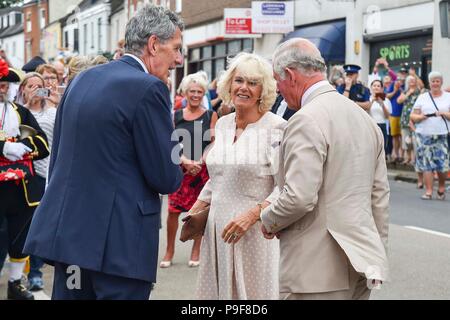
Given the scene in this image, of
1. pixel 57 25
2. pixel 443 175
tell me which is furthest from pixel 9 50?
pixel 443 175

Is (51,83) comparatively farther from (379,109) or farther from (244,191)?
(379,109)

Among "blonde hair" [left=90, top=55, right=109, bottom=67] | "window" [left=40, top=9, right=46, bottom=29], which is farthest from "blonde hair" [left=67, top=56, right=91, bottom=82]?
"window" [left=40, top=9, right=46, bottom=29]

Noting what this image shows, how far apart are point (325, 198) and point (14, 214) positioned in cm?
361

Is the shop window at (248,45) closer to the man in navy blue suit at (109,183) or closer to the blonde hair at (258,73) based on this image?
the blonde hair at (258,73)

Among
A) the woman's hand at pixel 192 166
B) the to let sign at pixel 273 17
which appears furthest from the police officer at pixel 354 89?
the to let sign at pixel 273 17

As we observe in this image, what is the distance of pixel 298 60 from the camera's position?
4000mm

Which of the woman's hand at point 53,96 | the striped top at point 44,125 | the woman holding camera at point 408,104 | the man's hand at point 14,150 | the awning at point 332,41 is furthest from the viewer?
the awning at point 332,41

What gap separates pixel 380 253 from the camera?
3.89m

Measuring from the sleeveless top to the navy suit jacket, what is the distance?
4606mm

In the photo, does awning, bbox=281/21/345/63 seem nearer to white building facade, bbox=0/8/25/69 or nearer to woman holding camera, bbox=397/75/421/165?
woman holding camera, bbox=397/75/421/165

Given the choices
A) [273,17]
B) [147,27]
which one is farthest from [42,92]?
[273,17]

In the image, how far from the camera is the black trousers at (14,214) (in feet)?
21.9

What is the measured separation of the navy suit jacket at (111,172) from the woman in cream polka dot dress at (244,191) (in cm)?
138
